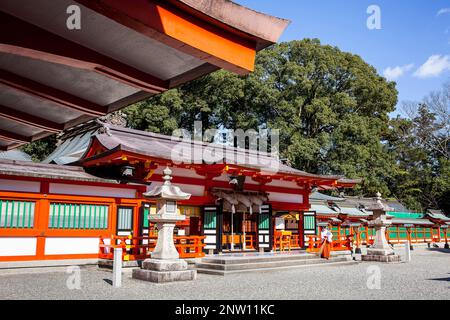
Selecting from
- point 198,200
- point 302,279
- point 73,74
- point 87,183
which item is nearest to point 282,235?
point 198,200

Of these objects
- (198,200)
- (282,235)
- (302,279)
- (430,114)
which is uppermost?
(430,114)

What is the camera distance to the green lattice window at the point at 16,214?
12.7 meters

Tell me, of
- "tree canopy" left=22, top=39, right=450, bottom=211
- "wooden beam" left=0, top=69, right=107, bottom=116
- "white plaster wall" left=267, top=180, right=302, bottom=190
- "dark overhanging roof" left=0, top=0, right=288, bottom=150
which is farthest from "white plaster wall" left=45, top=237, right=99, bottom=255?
"tree canopy" left=22, top=39, right=450, bottom=211

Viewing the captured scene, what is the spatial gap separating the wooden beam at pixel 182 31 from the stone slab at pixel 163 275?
8637mm

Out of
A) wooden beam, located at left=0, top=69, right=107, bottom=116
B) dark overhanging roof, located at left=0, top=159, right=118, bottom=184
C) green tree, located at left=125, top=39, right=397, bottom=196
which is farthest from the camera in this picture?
green tree, located at left=125, top=39, right=397, bottom=196

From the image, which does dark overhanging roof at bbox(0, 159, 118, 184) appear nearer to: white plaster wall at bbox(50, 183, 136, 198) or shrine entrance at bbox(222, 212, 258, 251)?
white plaster wall at bbox(50, 183, 136, 198)

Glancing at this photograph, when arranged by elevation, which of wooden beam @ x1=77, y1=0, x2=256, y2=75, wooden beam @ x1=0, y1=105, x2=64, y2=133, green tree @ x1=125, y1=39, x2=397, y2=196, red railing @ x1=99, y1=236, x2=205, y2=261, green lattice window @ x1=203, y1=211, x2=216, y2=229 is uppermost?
green tree @ x1=125, y1=39, x2=397, y2=196

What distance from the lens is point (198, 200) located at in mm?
17125

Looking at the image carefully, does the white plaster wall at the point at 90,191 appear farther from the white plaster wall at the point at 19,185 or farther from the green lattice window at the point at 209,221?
the green lattice window at the point at 209,221

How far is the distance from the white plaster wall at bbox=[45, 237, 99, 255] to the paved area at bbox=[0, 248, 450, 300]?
0.60m

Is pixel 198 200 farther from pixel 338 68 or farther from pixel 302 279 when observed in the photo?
pixel 338 68

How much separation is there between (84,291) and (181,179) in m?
7.80

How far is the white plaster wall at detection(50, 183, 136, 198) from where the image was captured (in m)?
13.8

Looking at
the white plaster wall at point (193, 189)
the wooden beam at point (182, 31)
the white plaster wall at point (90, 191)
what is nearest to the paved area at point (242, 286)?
the white plaster wall at point (90, 191)
